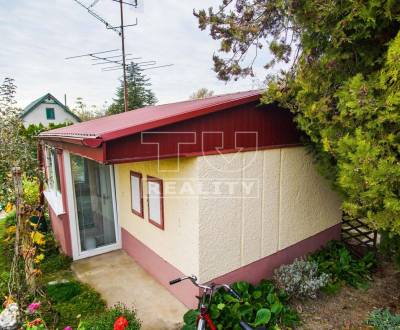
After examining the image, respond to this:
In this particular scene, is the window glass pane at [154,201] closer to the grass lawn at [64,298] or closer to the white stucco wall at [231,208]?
the white stucco wall at [231,208]

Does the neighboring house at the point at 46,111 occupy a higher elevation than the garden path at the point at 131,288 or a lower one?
higher

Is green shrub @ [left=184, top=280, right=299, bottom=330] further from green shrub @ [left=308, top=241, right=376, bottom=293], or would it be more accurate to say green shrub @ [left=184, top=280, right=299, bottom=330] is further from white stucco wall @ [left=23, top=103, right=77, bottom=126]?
white stucco wall @ [left=23, top=103, right=77, bottom=126]

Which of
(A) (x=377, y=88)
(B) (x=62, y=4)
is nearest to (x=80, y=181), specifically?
(A) (x=377, y=88)

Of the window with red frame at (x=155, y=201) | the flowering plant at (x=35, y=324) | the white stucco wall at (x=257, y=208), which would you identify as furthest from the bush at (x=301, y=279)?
the flowering plant at (x=35, y=324)

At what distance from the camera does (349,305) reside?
18.4ft

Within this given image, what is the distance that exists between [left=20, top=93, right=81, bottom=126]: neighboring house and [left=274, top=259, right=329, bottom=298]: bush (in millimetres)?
31314

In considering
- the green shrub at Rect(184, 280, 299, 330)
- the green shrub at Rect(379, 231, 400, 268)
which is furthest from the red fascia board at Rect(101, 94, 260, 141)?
the green shrub at Rect(379, 231, 400, 268)

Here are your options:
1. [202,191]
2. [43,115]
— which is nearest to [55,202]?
[202,191]

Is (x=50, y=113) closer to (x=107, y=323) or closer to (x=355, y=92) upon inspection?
(x=107, y=323)

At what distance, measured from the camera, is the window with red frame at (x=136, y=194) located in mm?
6785

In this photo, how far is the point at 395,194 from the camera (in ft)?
12.2

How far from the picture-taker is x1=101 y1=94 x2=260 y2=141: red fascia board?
3.76 meters

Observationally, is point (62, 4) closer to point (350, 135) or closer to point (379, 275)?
point (350, 135)

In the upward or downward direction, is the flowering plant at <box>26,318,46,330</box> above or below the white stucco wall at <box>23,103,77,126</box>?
below
